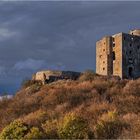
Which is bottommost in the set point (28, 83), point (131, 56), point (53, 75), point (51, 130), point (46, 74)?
point (51, 130)

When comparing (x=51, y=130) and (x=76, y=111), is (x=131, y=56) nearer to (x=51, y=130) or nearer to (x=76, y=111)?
(x=76, y=111)

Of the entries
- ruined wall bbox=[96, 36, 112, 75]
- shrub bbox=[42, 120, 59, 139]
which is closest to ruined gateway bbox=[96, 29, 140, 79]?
ruined wall bbox=[96, 36, 112, 75]

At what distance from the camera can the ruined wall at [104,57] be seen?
193 feet

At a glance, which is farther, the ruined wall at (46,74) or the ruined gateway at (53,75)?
the ruined wall at (46,74)

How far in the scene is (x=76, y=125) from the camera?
78.6ft

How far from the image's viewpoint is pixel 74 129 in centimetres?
2352

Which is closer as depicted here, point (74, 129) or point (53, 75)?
point (74, 129)

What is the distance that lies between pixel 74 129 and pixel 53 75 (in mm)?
32217

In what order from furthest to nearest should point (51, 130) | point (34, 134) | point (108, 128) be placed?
point (51, 130) → point (108, 128) → point (34, 134)

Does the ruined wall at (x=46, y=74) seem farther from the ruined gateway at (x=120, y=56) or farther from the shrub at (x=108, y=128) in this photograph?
the shrub at (x=108, y=128)

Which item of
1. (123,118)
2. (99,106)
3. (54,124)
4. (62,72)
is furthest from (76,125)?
(62,72)

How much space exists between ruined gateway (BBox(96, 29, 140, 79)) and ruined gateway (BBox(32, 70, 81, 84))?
4665 mm

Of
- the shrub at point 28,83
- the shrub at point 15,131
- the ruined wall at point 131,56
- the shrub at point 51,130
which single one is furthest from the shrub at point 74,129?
the ruined wall at point 131,56

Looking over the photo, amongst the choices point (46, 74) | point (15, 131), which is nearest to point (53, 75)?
point (46, 74)
